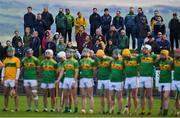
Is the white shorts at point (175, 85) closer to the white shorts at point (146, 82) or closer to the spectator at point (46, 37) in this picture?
the white shorts at point (146, 82)

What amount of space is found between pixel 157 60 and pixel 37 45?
35.5 feet

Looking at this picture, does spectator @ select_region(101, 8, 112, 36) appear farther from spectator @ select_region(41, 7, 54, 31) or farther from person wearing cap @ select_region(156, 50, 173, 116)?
person wearing cap @ select_region(156, 50, 173, 116)

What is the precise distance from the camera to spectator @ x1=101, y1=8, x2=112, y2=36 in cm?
3416

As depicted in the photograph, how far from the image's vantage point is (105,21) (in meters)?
34.2

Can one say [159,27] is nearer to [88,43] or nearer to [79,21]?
[88,43]

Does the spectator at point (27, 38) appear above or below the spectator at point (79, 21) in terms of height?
below

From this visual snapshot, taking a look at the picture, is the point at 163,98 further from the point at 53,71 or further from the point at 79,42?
the point at 79,42

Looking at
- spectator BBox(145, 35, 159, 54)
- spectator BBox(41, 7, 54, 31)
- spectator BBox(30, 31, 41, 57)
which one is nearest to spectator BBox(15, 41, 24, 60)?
spectator BBox(30, 31, 41, 57)

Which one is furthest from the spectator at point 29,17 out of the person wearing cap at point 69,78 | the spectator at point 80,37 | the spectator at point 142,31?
the person wearing cap at point 69,78

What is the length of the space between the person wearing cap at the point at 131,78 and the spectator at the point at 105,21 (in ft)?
35.1

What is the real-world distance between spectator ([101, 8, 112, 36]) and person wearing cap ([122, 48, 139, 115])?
421 inches

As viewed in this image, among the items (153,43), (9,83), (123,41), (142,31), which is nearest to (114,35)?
(123,41)

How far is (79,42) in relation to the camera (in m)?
34.3

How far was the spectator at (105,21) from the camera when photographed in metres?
34.2
